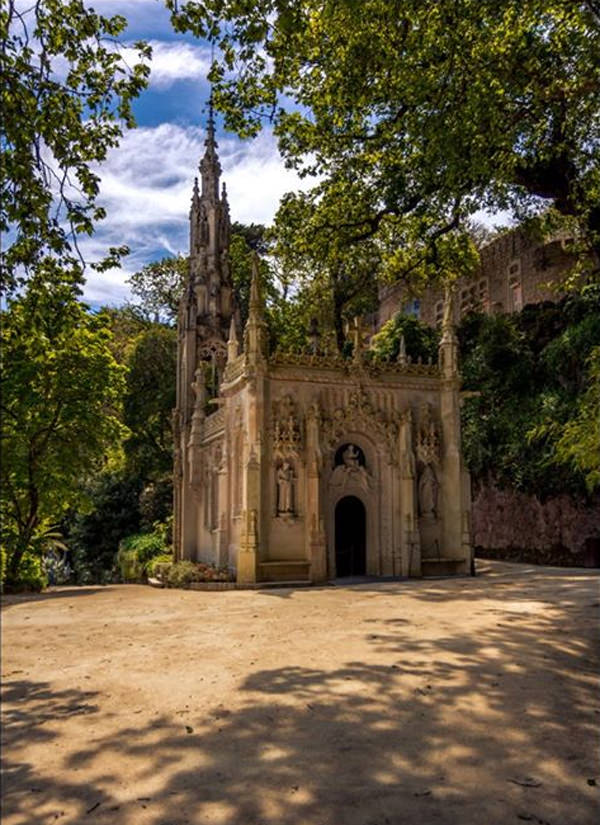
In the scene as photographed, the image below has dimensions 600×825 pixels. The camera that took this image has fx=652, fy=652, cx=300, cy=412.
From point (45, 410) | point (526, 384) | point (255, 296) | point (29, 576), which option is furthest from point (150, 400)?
point (45, 410)

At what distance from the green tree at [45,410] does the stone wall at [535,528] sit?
24873mm

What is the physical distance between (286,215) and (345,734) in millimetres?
13160

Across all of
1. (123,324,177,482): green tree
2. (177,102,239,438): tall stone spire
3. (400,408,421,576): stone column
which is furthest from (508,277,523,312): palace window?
(400,408,421,576): stone column

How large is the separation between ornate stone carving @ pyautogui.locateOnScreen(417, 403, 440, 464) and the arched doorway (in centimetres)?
253

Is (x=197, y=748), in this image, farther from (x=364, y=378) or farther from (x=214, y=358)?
(x=214, y=358)

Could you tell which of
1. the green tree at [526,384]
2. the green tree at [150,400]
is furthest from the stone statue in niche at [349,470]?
the green tree at [150,400]

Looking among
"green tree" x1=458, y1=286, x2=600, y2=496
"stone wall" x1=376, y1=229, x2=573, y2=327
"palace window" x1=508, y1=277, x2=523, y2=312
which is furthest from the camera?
"palace window" x1=508, y1=277, x2=523, y2=312

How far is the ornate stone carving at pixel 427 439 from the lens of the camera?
67.1 ft

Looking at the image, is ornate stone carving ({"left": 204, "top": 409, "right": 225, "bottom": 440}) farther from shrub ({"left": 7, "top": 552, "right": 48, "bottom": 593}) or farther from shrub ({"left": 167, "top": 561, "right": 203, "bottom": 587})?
shrub ({"left": 7, "top": 552, "right": 48, "bottom": 593})

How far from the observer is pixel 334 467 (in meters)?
19.6

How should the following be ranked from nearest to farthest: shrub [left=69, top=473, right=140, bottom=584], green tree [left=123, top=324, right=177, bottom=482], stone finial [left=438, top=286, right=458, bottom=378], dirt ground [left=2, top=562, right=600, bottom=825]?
dirt ground [left=2, top=562, right=600, bottom=825] < stone finial [left=438, top=286, right=458, bottom=378] < shrub [left=69, top=473, right=140, bottom=584] < green tree [left=123, top=324, right=177, bottom=482]

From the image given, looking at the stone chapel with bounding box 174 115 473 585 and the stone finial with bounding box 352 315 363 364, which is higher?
the stone finial with bounding box 352 315 363 364

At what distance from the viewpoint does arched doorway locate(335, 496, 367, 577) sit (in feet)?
65.4

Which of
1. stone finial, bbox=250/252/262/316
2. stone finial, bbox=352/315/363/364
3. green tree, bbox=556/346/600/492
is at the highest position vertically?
stone finial, bbox=250/252/262/316
